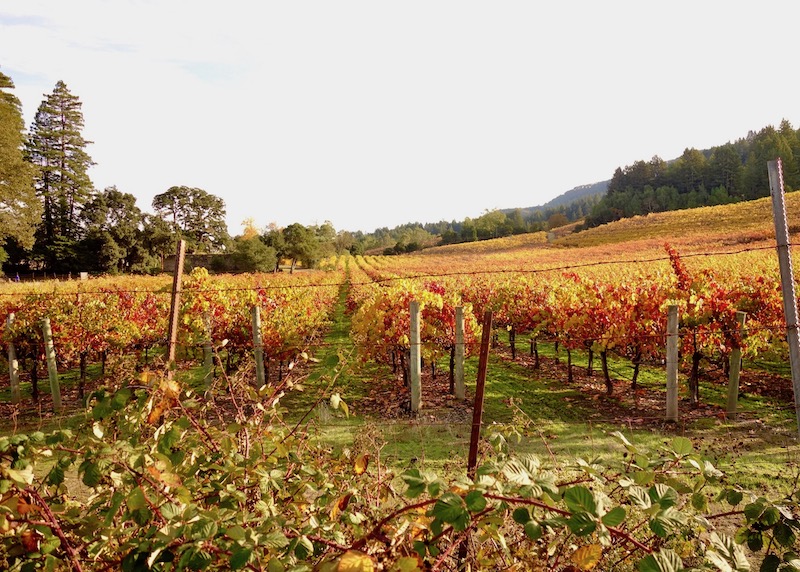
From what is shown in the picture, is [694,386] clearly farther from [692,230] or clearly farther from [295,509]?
[692,230]

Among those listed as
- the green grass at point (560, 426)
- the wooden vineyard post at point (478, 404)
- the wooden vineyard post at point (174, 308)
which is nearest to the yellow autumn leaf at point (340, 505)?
the wooden vineyard post at point (478, 404)

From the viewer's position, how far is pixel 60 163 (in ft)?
139

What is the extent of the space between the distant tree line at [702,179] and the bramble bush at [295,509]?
74.1 metres

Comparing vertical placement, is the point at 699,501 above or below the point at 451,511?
below

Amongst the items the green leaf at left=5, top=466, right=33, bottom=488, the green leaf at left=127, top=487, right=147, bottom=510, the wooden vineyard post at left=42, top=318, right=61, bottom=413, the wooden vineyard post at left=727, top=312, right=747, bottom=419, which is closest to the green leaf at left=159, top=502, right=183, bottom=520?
the green leaf at left=127, top=487, right=147, bottom=510

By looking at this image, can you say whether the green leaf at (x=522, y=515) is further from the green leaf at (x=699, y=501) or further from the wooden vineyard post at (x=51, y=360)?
the wooden vineyard post at (x=51, y=360)

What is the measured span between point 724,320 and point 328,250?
5345cm

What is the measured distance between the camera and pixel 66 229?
4131cm

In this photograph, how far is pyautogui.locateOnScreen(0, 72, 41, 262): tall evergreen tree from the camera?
2520 centimetres

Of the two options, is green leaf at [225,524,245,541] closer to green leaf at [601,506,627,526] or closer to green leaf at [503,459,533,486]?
green leaf at [503,459,533,486]

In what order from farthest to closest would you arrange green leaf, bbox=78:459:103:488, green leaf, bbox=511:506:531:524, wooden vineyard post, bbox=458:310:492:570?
wooden vineyard post, bbox=458:310:492:570 < green leaf, bbox=78:459:103:488 < green leaf, bbox=511:506:531:524

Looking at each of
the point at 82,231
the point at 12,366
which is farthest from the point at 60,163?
the point at 12,366

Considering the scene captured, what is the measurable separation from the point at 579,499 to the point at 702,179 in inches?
3563

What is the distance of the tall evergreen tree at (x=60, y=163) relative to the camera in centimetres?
4053
